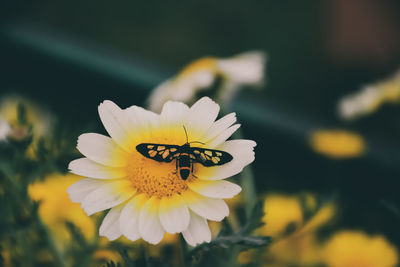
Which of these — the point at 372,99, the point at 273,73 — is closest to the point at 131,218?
the point at 372,99

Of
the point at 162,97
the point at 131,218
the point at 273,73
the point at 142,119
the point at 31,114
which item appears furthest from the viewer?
the point at 273,73

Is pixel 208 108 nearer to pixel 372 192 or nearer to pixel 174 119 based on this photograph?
pixel 174 119

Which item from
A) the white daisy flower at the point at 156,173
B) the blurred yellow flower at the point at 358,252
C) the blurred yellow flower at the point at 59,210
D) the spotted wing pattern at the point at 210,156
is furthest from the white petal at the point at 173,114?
the blurred yellow flower at the point at 358,252

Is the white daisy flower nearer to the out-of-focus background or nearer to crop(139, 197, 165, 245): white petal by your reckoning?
crop(139, 197, 165, 245): white petal

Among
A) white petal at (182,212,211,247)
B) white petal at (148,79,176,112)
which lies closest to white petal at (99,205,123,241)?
white petal at (182,212,211,247)

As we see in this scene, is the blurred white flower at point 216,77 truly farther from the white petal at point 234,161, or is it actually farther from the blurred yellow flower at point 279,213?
the white petal at point 234,161

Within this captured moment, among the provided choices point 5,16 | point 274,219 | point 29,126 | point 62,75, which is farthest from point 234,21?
point 29,126

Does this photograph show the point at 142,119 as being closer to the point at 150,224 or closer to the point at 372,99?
the point at 150,224
